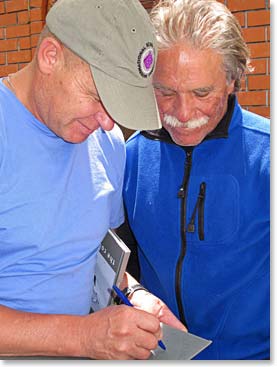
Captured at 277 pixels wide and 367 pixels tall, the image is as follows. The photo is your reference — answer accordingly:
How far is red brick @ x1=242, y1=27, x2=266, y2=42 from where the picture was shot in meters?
2.92

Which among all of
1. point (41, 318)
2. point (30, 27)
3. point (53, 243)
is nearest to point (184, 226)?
point (53, 243)

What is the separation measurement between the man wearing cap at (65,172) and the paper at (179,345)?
0.05m

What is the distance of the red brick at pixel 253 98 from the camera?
302cm

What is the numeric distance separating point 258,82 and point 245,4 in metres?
0.44

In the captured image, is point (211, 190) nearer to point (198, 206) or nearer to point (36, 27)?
point (198, 206)

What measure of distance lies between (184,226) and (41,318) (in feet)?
1.83

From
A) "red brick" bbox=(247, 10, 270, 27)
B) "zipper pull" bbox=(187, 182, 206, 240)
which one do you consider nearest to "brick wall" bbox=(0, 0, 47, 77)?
"red brick" bbox=(247, 10, 270, 27)

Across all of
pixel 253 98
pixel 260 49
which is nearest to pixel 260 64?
pixel 260 49

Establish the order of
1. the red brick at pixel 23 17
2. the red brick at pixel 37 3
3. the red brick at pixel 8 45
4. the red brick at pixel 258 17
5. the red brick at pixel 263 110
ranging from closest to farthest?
the red brick at pixel 258 17
the red brick at pixel 263 110
the red brick at pixel 37 3
the red brick at pixel 23 17
the red brick at pixel 8 45

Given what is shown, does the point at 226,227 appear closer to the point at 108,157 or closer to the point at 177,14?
the point at 108,157

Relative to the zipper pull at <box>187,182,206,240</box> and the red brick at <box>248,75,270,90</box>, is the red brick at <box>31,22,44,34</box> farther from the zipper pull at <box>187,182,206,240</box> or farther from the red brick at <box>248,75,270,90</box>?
the zipper pull at <box>187,182,206,240</box>

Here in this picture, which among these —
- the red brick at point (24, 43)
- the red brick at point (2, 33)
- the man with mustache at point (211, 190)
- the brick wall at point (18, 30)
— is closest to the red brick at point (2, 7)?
the brick wall at point (18, 30)

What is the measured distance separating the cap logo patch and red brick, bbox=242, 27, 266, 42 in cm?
178

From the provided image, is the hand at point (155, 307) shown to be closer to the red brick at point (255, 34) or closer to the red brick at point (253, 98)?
the red brick at point (253, 98)
